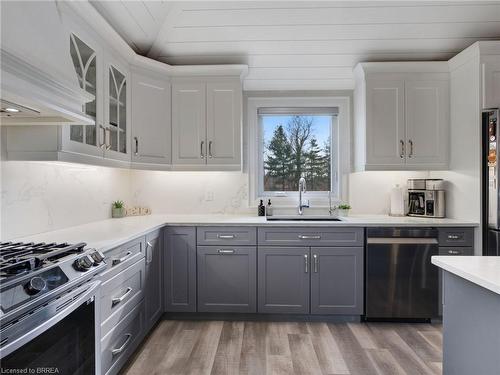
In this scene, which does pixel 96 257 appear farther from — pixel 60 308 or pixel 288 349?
pixel 288 349

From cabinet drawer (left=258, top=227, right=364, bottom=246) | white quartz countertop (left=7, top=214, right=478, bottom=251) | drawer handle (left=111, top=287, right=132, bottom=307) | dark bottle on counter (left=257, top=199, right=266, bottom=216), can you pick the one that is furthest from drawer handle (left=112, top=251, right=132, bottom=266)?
dark bottle on counter (left=257, top=199, right=266, bottom=216)

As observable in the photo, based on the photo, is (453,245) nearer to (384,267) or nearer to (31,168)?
(384,267)

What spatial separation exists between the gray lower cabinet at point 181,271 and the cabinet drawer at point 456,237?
6.99 ft

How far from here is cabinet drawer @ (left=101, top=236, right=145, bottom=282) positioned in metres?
1.78

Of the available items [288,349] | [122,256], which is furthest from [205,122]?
[288,349]

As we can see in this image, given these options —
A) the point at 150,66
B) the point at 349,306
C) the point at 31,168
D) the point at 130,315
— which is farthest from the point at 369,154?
the point at 31,168

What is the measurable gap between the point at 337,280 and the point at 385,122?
1.53 m

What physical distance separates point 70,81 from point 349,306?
2.62m

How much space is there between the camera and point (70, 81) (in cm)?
156

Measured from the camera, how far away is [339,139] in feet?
11.4

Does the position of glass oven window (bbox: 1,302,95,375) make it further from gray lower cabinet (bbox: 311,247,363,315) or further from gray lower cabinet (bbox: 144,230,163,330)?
gray lower cabinet (bbox: 311,247,363,315)

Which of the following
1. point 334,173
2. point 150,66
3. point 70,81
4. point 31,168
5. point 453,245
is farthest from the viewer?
point 334,173

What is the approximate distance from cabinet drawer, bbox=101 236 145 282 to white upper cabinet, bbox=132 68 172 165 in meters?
0.87

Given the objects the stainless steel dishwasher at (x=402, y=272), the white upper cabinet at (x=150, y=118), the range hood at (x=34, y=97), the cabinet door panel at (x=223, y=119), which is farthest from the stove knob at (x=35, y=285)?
the stainless steel dishwasher at (x=402, y=272)
